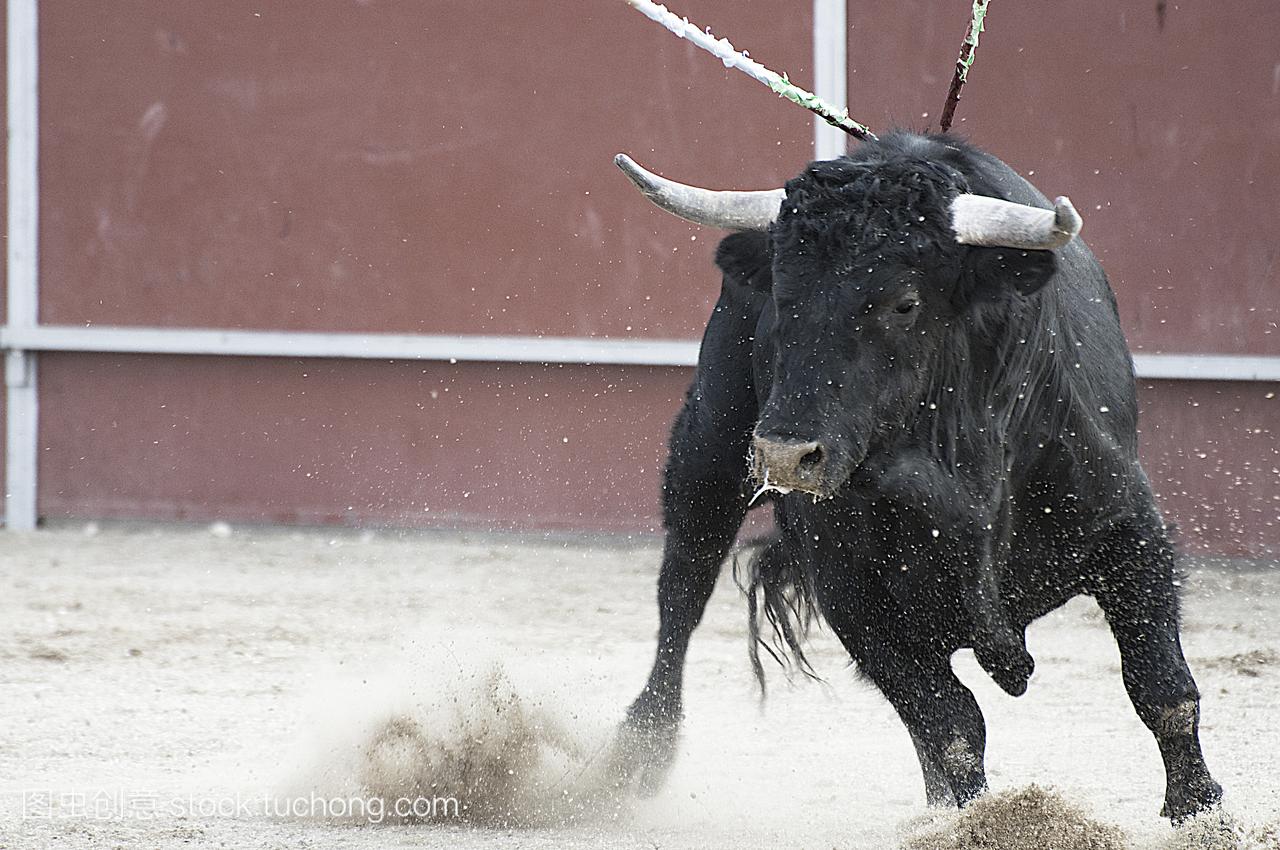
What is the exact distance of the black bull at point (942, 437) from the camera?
258 centimetres

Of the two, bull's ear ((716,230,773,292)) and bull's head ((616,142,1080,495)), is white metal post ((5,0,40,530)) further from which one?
bull's head ((616,142,1080,495))

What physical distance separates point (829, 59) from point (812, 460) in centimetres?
440

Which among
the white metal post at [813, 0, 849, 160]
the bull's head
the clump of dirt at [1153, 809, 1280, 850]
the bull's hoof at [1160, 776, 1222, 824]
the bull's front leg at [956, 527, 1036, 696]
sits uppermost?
the white metal post at [813, 0, 849, 160]

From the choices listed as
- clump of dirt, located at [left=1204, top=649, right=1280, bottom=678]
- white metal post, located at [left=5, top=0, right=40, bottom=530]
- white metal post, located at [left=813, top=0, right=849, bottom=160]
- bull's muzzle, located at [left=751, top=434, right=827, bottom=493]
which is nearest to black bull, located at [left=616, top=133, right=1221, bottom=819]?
bull's muzzle, located at [left=751, top=434, right=827, bottom=493]

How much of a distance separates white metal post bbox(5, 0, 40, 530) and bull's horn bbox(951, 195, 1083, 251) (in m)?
5.38

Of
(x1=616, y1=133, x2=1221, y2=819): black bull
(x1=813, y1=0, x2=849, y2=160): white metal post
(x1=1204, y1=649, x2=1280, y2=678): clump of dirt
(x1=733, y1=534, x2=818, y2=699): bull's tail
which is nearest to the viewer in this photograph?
(x1=616, y1=133, x2=1221, y2=819): black bull

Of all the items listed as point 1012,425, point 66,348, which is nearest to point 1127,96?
point 1012,425

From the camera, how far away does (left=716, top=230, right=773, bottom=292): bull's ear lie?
2898mm

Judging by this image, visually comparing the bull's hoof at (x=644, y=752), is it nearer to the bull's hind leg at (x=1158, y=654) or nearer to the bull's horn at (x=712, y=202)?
the bull's hind leg at (x=1158, y=654)

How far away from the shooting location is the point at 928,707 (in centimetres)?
302

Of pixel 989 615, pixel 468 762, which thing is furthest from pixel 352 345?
pixel 989 615

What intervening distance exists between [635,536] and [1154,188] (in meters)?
2.34

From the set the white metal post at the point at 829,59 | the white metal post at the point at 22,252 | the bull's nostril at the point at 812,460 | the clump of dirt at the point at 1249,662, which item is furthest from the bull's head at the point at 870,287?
the white metal post at the point at 22,252

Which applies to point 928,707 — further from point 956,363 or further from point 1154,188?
point 1154,188
